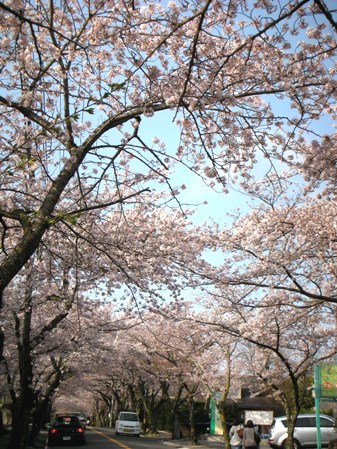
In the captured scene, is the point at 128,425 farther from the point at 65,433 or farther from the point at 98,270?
the point at 98,270

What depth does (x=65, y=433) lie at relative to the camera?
21375 mm

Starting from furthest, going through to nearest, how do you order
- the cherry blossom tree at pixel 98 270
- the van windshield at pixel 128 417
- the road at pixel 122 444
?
the van windshield at pixel 128 417 < the road at pixel 122 444 < the cherry blossom tree at pixel 98 270

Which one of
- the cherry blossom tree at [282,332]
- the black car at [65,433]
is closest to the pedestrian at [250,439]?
the cherry blossom tree at [282,332]

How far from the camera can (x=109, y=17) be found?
16.5ft

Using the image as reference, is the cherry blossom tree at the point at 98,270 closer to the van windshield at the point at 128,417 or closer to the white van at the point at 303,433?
the white van at the point at 303,433

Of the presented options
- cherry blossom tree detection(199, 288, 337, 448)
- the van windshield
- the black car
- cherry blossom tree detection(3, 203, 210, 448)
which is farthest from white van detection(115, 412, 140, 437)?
cherry blossom tree detection(3, 203, 210, 448)

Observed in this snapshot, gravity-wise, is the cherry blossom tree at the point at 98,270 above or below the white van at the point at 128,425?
above

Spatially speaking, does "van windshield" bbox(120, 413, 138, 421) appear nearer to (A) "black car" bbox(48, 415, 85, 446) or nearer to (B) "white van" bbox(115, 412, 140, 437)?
(B) "white van" bbox(115, 412, 140, 437)

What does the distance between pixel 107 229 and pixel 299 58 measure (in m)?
7.37

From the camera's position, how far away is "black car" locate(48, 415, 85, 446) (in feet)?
70.0

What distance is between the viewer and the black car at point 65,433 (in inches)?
840

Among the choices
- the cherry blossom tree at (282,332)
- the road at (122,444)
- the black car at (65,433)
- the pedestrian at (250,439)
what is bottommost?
the road at (122,444)

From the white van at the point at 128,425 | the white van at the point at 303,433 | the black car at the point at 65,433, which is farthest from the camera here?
the white van at the point at 128,425

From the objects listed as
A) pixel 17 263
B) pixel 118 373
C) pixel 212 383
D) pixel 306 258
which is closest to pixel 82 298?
pixel 306 258
